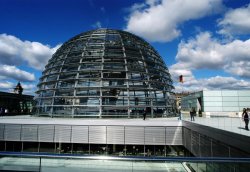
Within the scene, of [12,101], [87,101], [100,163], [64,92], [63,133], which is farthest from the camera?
[12,101]

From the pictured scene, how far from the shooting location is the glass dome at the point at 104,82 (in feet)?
89.5

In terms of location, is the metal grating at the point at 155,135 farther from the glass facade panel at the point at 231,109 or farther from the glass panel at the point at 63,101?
the glass facade panel at the point at 231,109

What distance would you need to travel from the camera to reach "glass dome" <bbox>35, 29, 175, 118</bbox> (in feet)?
89.5

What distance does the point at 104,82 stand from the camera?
2827 cm

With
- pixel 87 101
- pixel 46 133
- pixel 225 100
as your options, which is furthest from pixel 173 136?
pixel 225 100

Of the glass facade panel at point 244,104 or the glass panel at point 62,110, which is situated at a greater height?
the glass facade panel at point 244,104

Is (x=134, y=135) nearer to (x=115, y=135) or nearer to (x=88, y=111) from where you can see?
(x=115, y=135)

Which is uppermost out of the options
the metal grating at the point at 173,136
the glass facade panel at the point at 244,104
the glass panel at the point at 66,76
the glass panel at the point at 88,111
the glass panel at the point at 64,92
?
the glass panel at the point at 66,76

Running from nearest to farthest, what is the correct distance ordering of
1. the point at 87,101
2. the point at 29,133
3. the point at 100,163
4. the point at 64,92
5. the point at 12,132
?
the point at 100,163 < the point at 29,133 < the point at 12,132 < the point at 87,101 < the point at 64,92

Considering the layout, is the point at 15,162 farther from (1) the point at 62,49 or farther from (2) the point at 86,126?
(1) the point at 62,49

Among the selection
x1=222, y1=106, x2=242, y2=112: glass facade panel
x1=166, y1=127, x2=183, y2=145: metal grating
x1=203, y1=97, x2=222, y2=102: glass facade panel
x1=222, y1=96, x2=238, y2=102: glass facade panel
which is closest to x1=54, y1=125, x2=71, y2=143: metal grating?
x1=166, y1=127, x2=183, y2=145: metal grating

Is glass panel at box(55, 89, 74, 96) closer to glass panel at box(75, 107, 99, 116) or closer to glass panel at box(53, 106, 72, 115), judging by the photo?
glass panel at box(53, 106, 72, 115)

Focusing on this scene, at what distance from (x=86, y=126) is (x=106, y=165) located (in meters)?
18.0

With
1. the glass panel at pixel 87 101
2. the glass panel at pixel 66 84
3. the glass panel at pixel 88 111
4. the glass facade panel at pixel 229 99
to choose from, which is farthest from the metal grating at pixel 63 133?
the glass facade panel at pixel 229 99
